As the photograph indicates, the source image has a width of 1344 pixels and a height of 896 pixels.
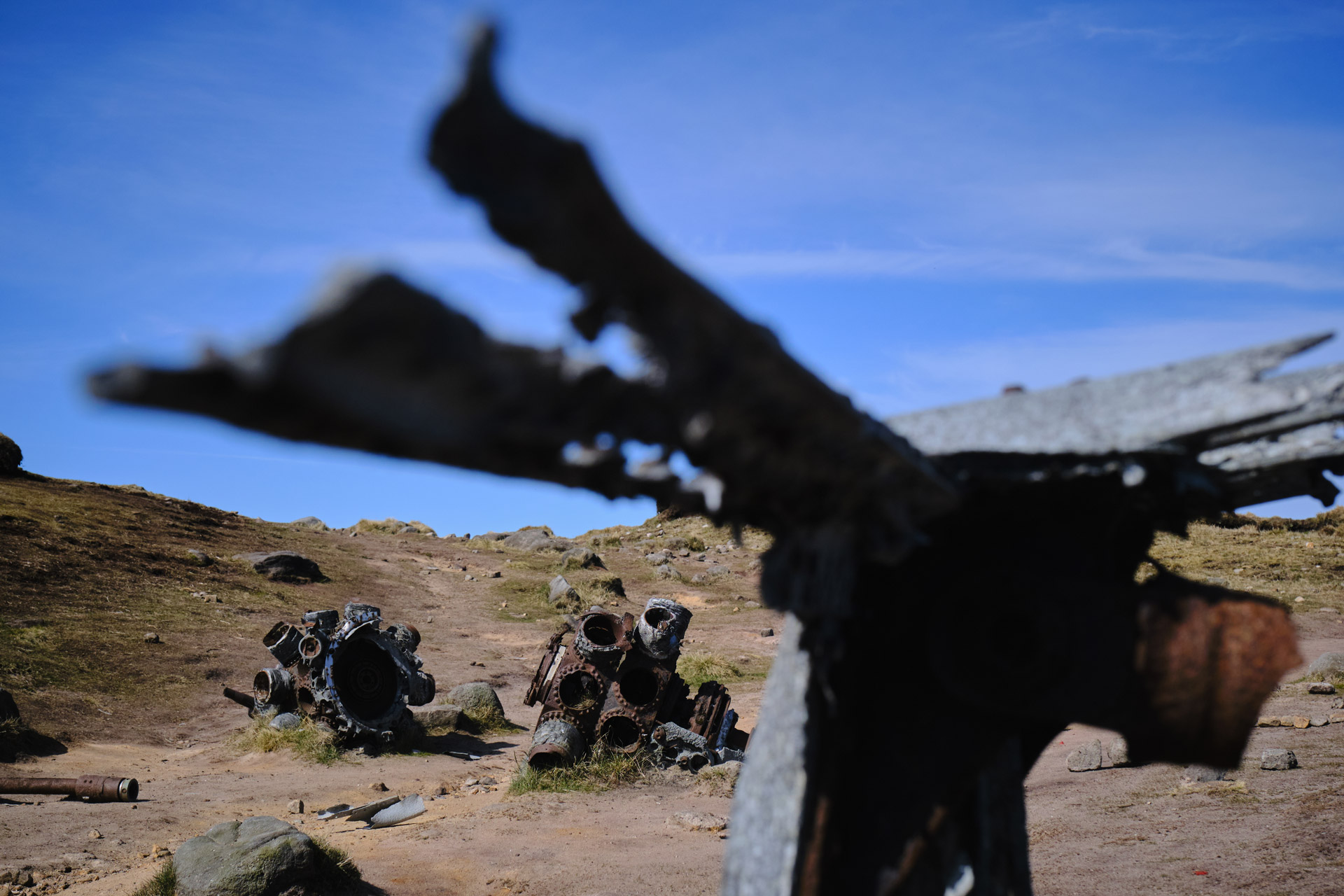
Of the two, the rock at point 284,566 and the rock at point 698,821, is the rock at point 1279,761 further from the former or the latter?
the rock at point 284,566

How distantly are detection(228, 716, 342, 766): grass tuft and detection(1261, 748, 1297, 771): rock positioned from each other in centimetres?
1048

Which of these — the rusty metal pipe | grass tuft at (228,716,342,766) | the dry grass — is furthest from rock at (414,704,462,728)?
the dry grass

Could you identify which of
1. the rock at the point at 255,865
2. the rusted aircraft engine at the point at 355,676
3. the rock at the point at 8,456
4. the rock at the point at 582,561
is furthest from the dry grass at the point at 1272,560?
the rock at the point at 8,456

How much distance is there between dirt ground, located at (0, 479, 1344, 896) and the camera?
264 inches

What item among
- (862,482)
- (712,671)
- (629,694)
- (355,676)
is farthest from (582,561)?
(862,482)

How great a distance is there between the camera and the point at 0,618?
15109 mm

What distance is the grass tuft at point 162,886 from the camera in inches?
235

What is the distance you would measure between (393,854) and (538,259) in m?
7.67

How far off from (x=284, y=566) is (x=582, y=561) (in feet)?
29.7

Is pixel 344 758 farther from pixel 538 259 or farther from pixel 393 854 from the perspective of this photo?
pixel 538 259

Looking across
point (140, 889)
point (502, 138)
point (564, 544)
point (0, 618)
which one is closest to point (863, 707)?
point (502, 138)

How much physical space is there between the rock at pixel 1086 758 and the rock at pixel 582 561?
19206 millimetres

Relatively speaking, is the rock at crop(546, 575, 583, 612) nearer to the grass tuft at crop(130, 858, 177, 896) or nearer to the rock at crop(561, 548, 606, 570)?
the rock at crop(561, 548, 606, 570)

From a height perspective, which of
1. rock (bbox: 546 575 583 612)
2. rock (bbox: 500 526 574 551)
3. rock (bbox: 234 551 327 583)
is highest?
rock (bbox: 500 526 574 551)
